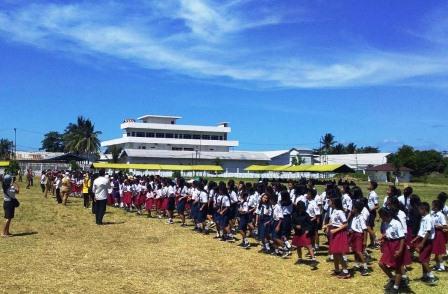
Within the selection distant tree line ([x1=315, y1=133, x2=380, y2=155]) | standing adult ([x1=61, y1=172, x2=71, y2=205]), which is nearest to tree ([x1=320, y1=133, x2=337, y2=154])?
distant tree line ([x1=315, y1=133, x2=380, y2=155])

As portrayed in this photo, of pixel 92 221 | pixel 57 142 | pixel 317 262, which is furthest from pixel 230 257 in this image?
pixel 57 142

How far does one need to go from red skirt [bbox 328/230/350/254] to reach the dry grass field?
0.57 m

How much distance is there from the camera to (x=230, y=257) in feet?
38.8

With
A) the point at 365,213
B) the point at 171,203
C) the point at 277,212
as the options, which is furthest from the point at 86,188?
the point at 365,213

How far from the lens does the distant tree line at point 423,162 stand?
267 ft

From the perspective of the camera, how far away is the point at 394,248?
28.3 ft

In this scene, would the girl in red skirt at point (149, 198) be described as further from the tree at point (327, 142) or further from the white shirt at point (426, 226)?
the tree at point (327, 142)

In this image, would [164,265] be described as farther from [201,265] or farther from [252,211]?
[252,211]

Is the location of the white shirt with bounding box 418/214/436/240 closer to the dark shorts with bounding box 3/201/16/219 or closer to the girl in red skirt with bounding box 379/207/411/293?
the girl in red skirt with bounding box 379/207/411/293

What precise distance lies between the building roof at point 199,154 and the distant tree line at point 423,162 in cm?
2238

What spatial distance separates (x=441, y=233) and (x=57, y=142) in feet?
394

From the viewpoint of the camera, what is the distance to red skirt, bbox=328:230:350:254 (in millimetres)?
9508

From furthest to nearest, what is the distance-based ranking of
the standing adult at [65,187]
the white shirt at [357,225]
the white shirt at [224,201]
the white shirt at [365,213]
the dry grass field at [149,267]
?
the standing adult at [65,187], the white shirt at [224,201], the white shirt at [365,213], the white shirt at [357,225], the dry grass field at [149,267]

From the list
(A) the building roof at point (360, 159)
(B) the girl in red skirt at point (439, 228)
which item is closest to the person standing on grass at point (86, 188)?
(B) the girl in red skirt at point (439, 228)
